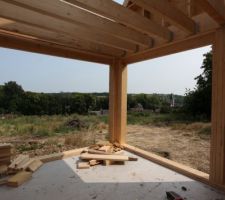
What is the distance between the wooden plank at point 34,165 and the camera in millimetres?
3254

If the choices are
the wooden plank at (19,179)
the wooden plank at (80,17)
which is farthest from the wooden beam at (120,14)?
the wooden plank at (19,179)

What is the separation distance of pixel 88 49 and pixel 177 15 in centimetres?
205

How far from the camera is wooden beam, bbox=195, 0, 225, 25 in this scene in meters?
2.10

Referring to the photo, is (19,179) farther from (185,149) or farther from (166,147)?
(185,149)

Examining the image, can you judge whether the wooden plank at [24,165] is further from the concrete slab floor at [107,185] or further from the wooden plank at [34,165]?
the concrete slab floor at [107,185]

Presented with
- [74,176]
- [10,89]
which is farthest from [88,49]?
[10,89]

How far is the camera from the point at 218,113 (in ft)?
8.93

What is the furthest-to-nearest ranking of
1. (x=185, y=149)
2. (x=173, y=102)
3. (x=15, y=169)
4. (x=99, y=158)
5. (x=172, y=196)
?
1. (x=173, y=102)
2. (x=185, y=149)
3. (x=99, y=158)
4. (x=15, y=169)
5. (x=172, y=196)

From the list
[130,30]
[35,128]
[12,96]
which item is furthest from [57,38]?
[12,96]

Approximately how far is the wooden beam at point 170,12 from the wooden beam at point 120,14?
333 millimetres

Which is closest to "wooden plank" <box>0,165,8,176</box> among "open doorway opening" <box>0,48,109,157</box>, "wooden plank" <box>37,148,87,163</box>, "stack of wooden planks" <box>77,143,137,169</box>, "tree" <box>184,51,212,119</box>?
"wooden plank" <box>37,148,87,163</box>

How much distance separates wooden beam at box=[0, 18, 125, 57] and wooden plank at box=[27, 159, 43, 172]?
220 cm

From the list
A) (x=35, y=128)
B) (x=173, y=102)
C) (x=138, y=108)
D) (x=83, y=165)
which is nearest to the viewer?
(x=83, y=165)

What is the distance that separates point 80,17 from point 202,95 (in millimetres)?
14145
